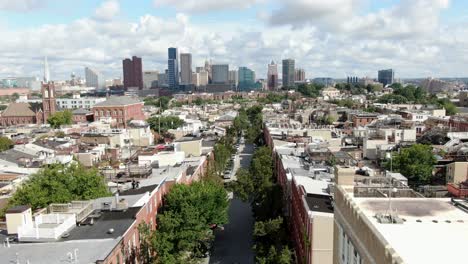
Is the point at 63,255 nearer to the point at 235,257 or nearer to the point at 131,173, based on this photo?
the point at 235,257

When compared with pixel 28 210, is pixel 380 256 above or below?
above

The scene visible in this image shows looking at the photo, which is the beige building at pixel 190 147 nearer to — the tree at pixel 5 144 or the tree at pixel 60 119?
the tree at pixel 5 144

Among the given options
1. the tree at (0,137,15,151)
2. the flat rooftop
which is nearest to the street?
the flat rooftop

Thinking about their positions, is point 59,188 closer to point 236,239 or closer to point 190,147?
point 236,239

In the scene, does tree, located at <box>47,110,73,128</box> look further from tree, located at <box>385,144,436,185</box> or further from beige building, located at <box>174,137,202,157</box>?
tree, located at <box>385,144,436,185</box>

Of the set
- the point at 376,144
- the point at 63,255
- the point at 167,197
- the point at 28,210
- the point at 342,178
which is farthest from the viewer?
the point at 376,144

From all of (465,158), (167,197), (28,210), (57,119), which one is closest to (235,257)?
(167,197)

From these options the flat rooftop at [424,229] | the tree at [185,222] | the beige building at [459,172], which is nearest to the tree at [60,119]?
the tree at [185,222]
